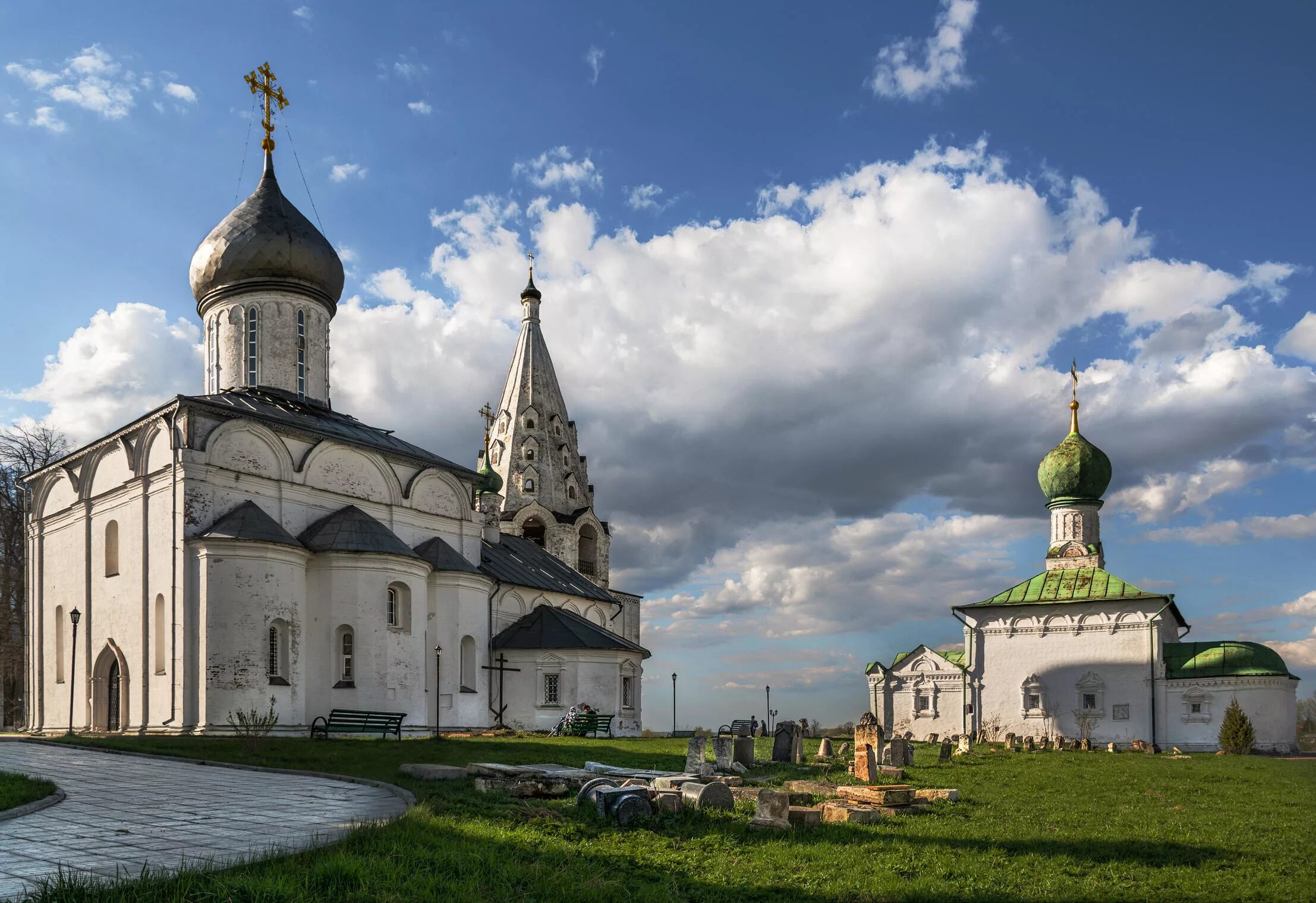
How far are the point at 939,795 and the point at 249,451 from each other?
1685 cm

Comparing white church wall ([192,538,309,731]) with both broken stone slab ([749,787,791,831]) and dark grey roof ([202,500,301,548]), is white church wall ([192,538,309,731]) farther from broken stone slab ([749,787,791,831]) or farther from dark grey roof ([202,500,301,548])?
broken stone slab ([749,787,791,831])

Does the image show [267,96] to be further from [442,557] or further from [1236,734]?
[1236,734]

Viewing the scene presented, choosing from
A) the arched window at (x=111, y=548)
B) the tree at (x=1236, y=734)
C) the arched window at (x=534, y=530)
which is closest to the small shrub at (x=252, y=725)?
the arched window at (x=111, y=548)

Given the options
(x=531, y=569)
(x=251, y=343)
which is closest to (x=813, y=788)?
(x=251, y=343)

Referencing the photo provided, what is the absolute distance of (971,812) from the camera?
11.1 m

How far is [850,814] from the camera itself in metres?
10.1

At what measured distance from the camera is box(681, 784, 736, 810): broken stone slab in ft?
33.9

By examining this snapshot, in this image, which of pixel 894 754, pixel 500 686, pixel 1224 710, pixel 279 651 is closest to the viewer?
pixel 894 754

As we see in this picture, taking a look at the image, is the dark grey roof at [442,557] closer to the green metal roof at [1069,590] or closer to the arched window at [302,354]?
the arched window at [302,354]

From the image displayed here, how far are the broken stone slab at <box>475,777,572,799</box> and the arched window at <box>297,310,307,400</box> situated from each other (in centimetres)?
1900

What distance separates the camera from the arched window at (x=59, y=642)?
2439cm

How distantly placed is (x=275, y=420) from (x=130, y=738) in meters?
7.60

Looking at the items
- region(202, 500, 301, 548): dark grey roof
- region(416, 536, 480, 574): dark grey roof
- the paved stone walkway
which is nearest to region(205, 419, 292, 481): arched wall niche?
region(202, 500, 301, 548): dark grey roof

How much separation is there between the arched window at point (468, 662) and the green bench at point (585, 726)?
278cm
